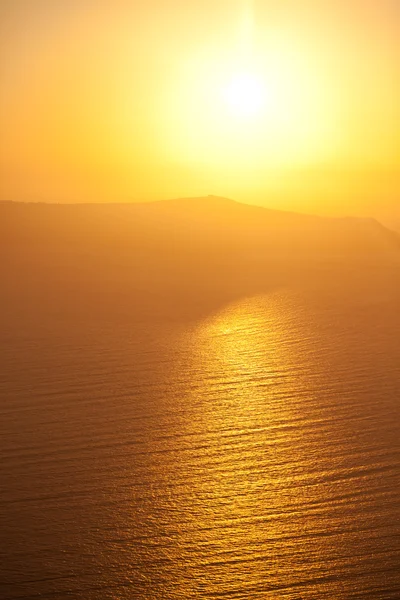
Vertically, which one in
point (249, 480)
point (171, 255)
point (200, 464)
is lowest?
point (249, 480)

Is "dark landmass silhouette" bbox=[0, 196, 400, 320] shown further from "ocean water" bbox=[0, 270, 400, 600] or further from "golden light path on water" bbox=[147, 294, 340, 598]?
"golden light path on water" bbox=[147, 294, 340, 598]

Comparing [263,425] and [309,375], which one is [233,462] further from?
[309,375]

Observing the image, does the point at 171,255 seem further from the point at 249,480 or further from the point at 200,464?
the point at 249,480

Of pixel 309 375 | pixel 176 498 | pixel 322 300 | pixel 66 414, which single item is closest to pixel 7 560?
pixel 176 498

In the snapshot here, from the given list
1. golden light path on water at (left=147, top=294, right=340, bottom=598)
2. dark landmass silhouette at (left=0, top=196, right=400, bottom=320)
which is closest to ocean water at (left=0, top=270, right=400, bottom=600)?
golden light path on water at (left=147, top=294, right=340, bottom=598)

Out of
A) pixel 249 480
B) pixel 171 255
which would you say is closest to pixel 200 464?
pixel 249 480

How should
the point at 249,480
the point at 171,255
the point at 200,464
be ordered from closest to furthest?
the point at 249,480 < the point at 200,464 < the point at 171,255
